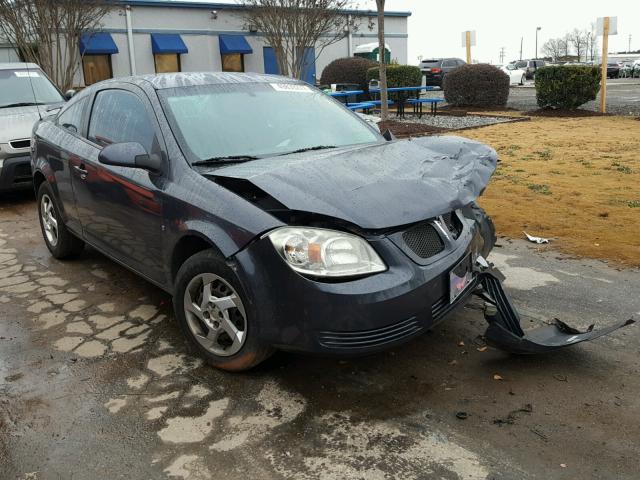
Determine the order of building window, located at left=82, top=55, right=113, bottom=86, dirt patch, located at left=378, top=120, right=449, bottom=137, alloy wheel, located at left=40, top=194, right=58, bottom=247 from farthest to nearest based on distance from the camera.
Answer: building window, located at left=82, top=55, right=113, bottom=86 < dirt patch, located at left=378, top=120, right=449, bottom=137 < alloy wheel, located at left=40, top=194, right=58, bottom=247

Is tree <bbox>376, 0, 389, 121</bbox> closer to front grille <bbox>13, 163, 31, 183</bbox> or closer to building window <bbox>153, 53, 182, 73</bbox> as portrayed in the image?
front grille <bbox>13, 163, 31, 183</bbox>

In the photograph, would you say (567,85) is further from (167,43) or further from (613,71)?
(613,71)

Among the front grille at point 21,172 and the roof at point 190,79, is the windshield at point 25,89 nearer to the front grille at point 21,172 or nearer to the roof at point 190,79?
the front grille at point 21,172

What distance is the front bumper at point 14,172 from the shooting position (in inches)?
301

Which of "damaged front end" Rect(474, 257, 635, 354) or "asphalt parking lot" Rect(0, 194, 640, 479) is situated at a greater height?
"damaged front end" Rect(474, 257, 635, 354)

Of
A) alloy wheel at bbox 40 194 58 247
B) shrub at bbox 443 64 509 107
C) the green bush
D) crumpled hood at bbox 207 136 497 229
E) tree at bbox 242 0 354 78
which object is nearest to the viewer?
crumpled hood at bbox 207 136 497 229

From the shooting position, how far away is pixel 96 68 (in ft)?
94.4

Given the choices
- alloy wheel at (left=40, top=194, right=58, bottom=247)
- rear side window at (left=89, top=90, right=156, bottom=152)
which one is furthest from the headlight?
alloy wheel at (left=40, top=194, right=58, bottom=247)

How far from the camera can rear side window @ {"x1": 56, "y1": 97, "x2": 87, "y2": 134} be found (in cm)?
486

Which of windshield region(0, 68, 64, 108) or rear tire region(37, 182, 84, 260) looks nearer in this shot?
rear tire region(37, 182, 84, 260)

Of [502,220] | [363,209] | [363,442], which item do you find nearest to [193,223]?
[363,209]

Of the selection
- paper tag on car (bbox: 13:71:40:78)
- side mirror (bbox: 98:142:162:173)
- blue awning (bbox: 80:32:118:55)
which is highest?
blue awning (bbox: 80:32:118:55)

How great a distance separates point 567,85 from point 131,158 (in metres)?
16.8

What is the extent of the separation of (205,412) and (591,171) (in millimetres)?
7397
